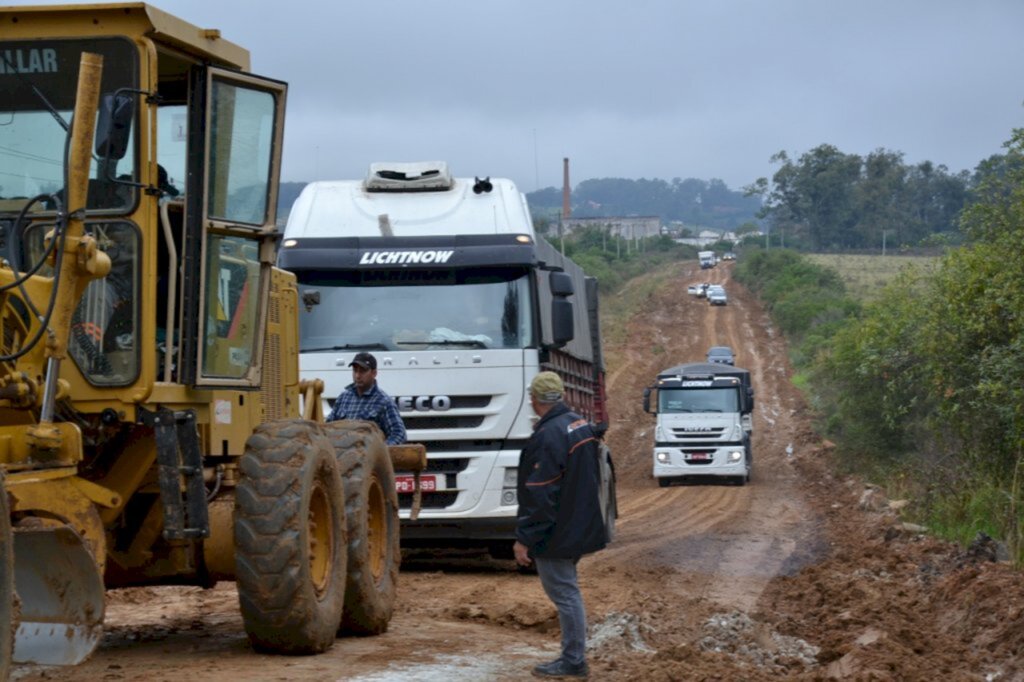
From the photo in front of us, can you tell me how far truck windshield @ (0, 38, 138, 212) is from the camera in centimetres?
774

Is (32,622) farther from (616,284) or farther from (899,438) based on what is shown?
(616,284)

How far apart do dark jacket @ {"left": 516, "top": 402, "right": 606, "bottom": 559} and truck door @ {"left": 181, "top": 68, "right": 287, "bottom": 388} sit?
190 centimetres

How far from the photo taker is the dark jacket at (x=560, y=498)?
852 centimetres

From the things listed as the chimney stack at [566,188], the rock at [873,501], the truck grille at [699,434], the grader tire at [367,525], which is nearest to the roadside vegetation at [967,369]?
the rock at [873,501]

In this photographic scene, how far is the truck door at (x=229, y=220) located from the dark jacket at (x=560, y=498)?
190cm

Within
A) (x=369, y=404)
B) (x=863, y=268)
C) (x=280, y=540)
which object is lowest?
Answer: (x=280, y=540)

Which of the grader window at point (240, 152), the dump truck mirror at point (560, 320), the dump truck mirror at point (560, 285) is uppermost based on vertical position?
the grader window at point (240, 152)

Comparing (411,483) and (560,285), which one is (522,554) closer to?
(411,483)

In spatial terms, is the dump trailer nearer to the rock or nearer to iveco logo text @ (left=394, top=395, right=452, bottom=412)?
iveco logo text @ (left=394, top=395, right=452, bottom=412)

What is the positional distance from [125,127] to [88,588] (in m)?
2.33

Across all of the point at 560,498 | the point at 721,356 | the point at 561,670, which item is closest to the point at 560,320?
the point at 560,498

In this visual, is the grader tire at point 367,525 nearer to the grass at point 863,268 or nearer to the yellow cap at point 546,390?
the yellow cap at point 546,390

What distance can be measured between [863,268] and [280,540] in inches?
3922

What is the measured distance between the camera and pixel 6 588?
6.20 m
